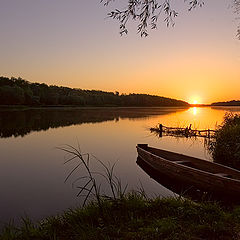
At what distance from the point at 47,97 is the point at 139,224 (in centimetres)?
11653

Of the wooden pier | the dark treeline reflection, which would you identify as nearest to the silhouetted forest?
the dark treeline reflection

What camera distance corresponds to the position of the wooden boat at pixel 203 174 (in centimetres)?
865

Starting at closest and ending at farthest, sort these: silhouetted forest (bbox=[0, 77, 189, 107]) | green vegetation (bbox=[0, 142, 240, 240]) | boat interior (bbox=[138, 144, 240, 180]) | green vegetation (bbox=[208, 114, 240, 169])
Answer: green vegetation (bbox=[0, 142, 240, 240])
boat interior (bbox=[138, 144, 240, 180])
green vegetation (bbox=[208, 114, 240, 169])
silhouetted forest (bbox=[0, 77, 189, 107])

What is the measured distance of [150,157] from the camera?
14.0 m

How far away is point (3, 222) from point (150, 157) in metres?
8.16

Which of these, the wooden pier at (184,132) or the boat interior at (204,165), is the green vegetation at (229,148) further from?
the wooden pier at (184,132)

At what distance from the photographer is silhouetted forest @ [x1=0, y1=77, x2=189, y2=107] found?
302 feet

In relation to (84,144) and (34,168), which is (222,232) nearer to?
(34,168)

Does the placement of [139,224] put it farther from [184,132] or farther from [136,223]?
[184,132]

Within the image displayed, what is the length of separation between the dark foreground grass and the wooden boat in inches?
104

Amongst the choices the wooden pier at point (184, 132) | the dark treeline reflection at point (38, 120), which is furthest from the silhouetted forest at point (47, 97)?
the wooden pier at point (184, 132)

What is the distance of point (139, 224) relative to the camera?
16.6 feet

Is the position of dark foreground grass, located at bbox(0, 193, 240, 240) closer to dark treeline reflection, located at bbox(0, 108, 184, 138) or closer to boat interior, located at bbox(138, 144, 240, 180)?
boat interior, located at bbox(138, 144, 240, 180)

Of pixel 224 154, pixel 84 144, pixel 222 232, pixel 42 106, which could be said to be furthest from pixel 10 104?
pixel 222 232
